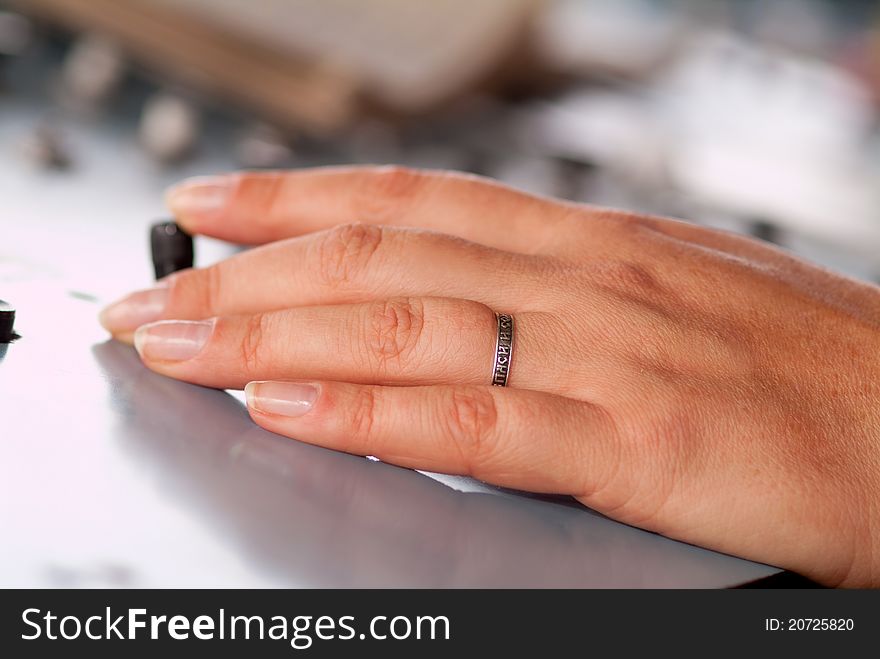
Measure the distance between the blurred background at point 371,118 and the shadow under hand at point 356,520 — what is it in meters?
0.33

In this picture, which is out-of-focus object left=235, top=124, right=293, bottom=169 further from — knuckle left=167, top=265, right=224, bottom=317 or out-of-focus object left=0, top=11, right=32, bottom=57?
knuckle left=167, top=265, right=224, bottom=317

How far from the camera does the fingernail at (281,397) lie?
2.38 feet

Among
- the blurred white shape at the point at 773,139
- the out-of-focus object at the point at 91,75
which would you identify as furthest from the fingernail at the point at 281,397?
the blurred white shape at the point at 773,139

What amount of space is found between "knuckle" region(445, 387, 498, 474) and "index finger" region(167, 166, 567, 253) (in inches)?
10.0

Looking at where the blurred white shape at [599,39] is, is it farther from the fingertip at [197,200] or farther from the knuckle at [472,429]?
the knuckle at [472,429]

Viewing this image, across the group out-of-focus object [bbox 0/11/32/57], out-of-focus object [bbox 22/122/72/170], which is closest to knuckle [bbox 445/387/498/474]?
out-of-focus object [bbox 22/122/72/170]

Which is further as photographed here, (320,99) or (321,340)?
(320,99)

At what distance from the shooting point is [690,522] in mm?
692

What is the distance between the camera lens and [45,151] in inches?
46.8

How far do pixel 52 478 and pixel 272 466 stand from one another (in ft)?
0.46

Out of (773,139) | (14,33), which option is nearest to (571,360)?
(14,33)

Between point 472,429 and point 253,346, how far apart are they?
0.64 feet
